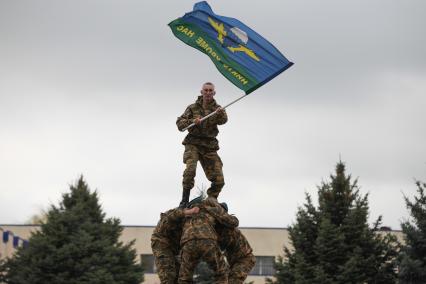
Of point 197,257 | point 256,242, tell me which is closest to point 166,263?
point 197,257

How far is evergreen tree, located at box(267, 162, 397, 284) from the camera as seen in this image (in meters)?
43.2

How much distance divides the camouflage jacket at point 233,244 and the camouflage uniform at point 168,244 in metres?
0.84

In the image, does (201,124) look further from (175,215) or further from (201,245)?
(201,245)

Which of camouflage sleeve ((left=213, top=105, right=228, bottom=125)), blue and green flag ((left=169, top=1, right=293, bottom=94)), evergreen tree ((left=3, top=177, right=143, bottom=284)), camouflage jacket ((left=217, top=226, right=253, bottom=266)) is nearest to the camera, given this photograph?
camouflage sleeve ((left=213, top=105, right=228, bottom=125))

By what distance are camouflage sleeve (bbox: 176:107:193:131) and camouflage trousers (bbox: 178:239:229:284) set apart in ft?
7.17

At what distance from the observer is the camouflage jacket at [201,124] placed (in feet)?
76.5

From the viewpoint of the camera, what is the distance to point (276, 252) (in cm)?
6869

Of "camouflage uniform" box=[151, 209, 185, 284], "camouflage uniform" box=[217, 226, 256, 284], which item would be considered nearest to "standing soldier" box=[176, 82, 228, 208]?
"camouflage uniform" box=[151, 209, 185, 284]

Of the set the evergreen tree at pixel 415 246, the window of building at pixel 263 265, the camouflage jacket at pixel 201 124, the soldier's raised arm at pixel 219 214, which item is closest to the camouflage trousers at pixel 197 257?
the soldier's raised arm at pixel 219 214

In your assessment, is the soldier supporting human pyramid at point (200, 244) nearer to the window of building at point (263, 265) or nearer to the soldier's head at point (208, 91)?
the soldier's head at point (208, 91)

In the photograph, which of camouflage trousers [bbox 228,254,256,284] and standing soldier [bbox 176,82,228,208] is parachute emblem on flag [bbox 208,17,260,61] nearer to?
standing soldier [bbox 176,82,228,208]

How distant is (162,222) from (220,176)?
4.72 ft

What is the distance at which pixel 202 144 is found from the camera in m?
23.6

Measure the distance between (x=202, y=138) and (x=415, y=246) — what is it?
19.9 m
